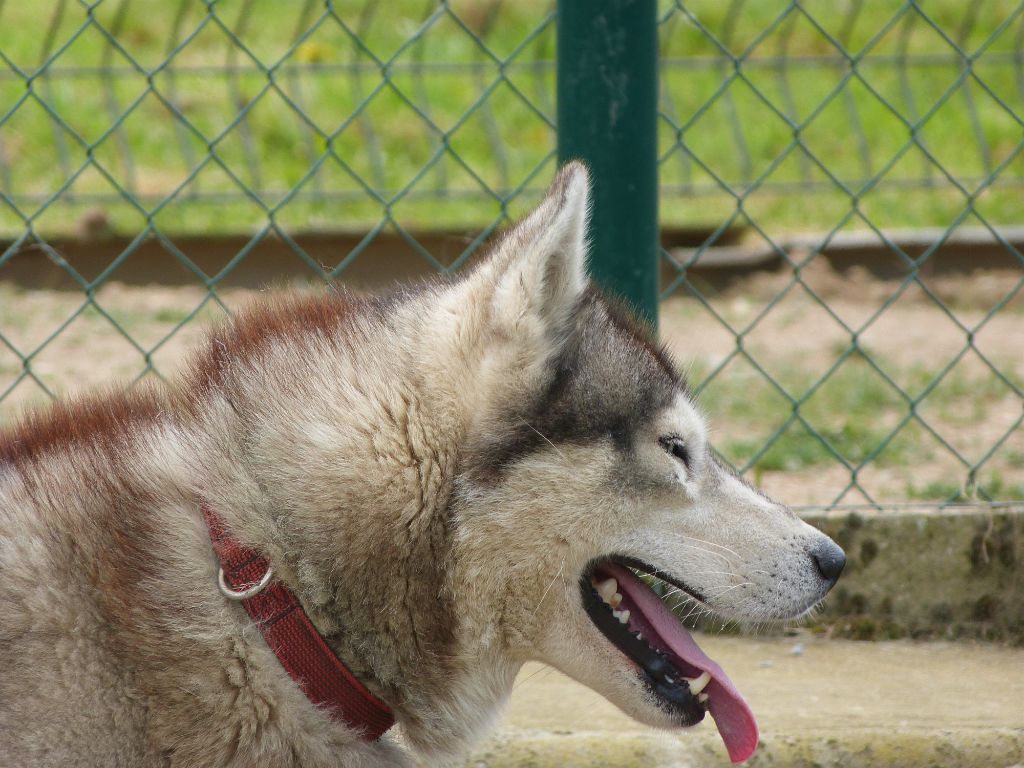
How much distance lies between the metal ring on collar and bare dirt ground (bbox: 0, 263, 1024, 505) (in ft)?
8.31

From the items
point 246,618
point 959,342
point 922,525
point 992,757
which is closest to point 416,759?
point 246,618

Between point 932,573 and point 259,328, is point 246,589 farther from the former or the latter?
point 932,573

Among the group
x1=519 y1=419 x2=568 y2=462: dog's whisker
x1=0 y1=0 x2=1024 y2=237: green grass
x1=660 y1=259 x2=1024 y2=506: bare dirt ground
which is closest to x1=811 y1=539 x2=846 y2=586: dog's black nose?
x1=519 y1=419 x2=568 y2=462: dog's whisker

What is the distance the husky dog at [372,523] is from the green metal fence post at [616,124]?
0.95 m

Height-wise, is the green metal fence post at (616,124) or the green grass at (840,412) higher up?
the green metal fence post at (616,124)

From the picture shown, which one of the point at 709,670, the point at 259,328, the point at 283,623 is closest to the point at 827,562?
the point at 709,670

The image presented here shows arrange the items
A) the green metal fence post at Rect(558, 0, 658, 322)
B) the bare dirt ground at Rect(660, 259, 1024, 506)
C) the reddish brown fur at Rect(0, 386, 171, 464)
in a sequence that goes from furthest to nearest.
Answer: the bare dirt ground at Rect(660, 259, 1024, 506), the green metal fence post at Rect(558, 0, 658, 322), the reddish brown fur at Rect(0, 386, 171, 464)

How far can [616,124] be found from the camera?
3588 millimetres

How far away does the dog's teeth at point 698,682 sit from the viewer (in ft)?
9.22

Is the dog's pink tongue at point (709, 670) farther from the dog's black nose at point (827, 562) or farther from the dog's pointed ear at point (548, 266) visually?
the dog's pointed ear at point (548, 266)

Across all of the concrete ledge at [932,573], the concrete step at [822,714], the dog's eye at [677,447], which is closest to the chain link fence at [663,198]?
the concrete ledge at [932,573]

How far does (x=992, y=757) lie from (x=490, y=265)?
180 cm

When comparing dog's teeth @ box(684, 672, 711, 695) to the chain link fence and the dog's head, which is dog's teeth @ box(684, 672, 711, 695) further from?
the chain link fence

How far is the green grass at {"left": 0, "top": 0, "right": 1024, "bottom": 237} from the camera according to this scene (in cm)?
873
